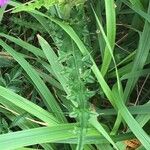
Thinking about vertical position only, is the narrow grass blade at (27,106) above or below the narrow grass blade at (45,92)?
below

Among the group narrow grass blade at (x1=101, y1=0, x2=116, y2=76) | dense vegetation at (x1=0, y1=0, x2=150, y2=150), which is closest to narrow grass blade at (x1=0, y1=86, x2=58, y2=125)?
dense vegetation at (x1=0, y1=0, x2=150, y2=150)

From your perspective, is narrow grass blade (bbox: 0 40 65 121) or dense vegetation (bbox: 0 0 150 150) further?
narrow grass blade (bbox: 0 40 65 121)

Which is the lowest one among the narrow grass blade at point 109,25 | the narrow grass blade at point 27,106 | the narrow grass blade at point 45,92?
the narrow grass blade at point 27,106

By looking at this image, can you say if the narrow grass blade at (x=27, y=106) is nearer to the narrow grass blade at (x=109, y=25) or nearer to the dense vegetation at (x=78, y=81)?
the dense vegetation at (x=78, y=81)

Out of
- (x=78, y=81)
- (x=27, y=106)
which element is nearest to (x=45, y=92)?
(x=27, y=106)

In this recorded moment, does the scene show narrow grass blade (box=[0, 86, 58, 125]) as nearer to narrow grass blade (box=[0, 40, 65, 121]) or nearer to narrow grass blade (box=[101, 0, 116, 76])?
narrow grass blade (box=[0, 40, 65, 121])

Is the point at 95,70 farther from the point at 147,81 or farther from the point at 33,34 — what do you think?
the point at 33,34

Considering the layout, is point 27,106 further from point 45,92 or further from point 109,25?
point 109,25

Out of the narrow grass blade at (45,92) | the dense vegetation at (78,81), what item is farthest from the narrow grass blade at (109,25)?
the narrow grass blade at (45,92)
